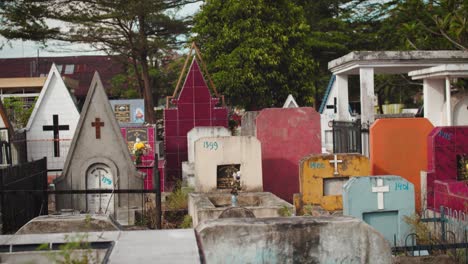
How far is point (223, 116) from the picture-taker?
1816cm

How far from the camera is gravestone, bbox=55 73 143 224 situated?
1113 centimetres

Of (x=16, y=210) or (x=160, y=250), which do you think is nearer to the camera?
(x=160, y=250)

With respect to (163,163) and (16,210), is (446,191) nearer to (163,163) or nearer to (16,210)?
(16,210)

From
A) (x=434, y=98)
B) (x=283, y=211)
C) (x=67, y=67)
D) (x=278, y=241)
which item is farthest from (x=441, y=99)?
(x=67, y=67)

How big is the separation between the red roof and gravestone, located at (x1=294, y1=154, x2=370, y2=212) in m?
41.0

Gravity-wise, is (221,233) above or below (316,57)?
below

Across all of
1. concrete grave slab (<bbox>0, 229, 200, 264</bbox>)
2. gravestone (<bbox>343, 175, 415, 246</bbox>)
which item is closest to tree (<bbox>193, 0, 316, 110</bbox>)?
gravestone (<bbox>343, 175, 415, 246</bbox>)

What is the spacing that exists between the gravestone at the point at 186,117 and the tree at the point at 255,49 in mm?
7970

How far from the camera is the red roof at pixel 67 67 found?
5184 centimetres

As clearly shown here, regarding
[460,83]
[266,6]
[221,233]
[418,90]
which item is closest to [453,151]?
[460,83]

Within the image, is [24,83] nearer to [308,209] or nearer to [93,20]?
[93,20]

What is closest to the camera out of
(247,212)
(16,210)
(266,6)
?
(247,212)

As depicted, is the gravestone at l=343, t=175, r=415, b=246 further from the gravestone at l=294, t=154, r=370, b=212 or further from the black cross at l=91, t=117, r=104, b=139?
the black cross at l=91, t=117, r=104, b=139

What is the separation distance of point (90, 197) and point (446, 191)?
605cm
